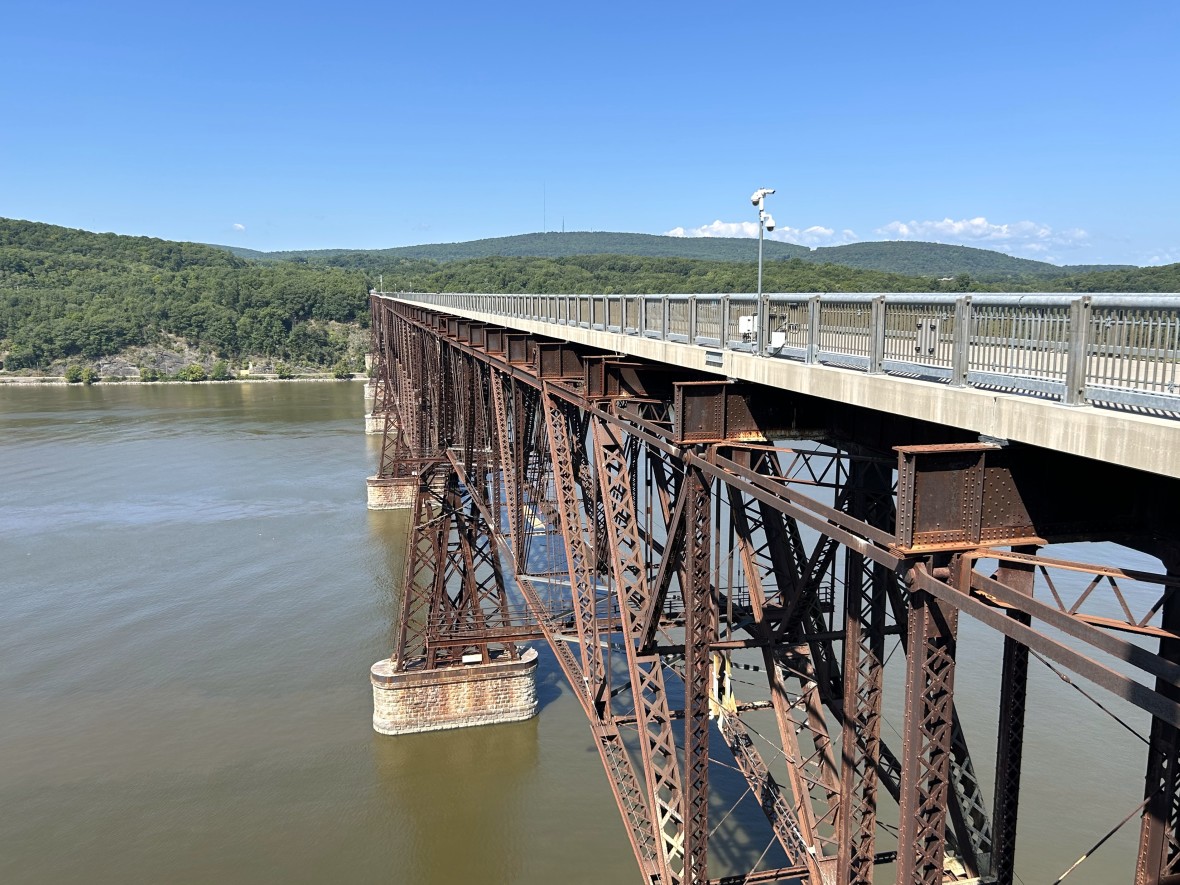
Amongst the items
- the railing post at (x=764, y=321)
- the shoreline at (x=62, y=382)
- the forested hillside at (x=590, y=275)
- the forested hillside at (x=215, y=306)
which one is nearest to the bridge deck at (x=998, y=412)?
the railing post at (x=764, y=321)

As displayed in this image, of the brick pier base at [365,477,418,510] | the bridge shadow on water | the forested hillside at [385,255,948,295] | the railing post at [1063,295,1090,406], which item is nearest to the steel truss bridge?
the railing post at [1063,295,1090,406]

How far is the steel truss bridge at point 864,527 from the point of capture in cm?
424

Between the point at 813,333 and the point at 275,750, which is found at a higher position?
the point at 813,333

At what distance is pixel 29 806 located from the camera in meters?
16.4

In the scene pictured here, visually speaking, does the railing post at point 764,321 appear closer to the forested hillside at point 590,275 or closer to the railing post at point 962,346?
the railing post at point 962,346

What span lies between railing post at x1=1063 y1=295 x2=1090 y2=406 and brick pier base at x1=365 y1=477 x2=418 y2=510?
117 ft

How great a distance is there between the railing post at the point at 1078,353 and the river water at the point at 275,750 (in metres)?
12.8

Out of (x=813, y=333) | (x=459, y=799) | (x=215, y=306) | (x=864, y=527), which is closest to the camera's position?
(x=864, y=527)

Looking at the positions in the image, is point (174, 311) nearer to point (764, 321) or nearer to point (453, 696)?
A: point (453, 696)

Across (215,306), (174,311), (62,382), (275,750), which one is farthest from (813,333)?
(215,306)

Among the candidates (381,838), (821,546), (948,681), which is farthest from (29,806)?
(948,681)

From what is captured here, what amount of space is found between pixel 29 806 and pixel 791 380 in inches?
679

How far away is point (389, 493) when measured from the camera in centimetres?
3856

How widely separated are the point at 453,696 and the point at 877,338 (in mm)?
15525
